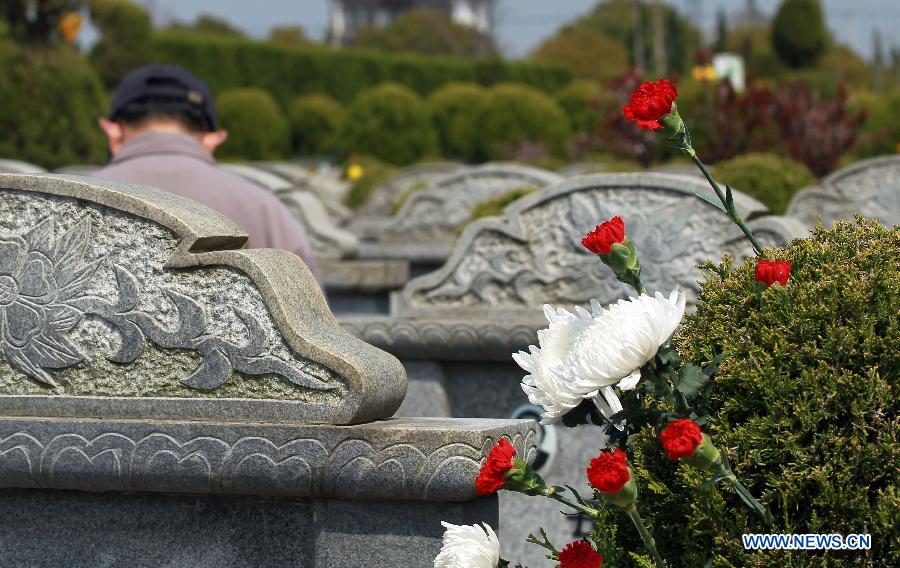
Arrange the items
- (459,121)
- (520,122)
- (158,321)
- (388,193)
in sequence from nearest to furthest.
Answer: (158,321) < (388,193) < (520,122) < (459,121)

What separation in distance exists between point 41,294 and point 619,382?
57.5 inches

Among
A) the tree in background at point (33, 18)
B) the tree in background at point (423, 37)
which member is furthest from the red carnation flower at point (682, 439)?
the tree in background at point (423, 37)

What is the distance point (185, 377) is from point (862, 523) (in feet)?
4.96

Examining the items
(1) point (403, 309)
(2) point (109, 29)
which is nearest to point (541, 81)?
(2) point (109, 29)

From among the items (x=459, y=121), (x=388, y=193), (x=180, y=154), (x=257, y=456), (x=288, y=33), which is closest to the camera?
(x=257, y=456)

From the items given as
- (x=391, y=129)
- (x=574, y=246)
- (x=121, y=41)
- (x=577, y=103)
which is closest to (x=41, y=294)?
(x=574, y=246)

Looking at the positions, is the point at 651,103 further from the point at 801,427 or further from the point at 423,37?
the point at 423,37

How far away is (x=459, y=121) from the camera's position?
33406 millimetres

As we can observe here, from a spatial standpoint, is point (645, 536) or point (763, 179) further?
point (763, 179)

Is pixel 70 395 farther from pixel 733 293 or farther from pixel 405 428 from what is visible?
pixel 733 293

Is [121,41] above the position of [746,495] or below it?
below

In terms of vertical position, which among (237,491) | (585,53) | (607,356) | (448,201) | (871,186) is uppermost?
(607,356)

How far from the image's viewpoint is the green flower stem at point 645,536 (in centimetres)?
240

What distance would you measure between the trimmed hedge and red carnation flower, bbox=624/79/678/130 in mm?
34372
